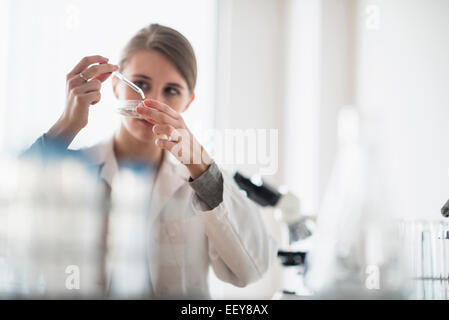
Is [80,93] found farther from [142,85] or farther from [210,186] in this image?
[210,186]

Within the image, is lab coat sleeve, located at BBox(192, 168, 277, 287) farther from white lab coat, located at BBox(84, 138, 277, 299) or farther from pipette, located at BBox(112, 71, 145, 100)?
pipette, located at BBox(112, 71, 145, 100)

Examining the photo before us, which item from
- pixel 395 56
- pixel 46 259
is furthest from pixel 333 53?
pixel 46 259

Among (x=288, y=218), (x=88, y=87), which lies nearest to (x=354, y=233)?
(x=288, y=218)

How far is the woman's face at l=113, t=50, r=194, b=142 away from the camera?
779 mm

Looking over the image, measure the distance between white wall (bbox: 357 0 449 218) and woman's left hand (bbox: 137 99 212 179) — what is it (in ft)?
1.15

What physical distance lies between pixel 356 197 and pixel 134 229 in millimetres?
503

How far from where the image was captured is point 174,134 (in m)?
0.73

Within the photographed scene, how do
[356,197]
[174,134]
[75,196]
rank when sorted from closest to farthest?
[174,134] < [75,196] < [356,197]

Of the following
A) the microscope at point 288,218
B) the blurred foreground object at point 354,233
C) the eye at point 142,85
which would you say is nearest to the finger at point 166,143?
the eye at point 142,85

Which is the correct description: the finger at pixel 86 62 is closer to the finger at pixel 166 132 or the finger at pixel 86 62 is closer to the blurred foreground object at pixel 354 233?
the finger at pixel 166 132

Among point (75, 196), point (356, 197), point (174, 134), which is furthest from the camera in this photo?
point (356, 197)

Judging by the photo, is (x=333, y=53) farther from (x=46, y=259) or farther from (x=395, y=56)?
(x=46, y=259)

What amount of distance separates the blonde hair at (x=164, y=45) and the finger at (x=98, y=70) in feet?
0.17

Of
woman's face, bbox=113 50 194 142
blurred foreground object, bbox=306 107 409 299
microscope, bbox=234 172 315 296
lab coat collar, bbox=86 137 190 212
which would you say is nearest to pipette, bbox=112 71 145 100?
woman's face, bbox=113 50 194 142
